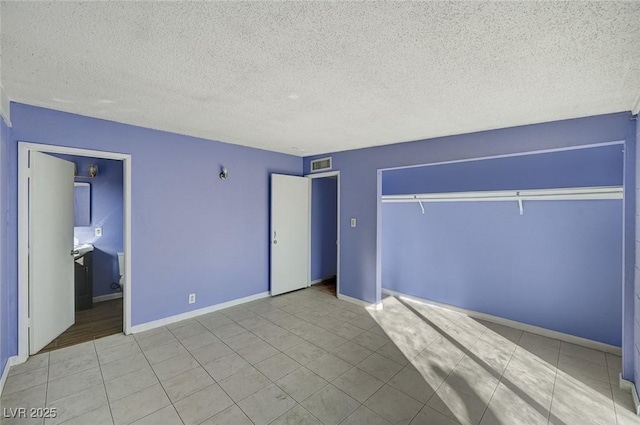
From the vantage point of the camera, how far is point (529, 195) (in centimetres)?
315

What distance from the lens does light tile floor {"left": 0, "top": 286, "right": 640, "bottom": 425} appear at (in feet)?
6.35

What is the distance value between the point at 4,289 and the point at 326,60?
3254 mm

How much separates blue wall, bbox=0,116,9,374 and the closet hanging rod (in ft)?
14.5

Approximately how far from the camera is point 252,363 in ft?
8.39

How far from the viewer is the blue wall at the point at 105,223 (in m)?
4.21

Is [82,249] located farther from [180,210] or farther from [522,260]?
[522,260]

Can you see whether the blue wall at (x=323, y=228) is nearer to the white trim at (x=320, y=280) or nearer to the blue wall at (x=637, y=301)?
the white trim at (x=320, y=280)

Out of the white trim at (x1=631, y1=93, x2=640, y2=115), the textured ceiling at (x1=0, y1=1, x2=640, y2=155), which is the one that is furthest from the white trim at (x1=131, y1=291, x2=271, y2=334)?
the white trim at (x1=631, y1=93, x2=640, y2=115)

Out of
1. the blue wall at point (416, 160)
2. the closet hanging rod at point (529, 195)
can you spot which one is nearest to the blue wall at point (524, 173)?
the closet hanging rod at point (529, 195)

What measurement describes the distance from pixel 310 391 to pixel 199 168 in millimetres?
2919

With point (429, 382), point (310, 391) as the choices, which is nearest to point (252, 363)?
point (310, 391)

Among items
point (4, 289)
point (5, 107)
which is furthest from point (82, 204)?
point (5, 107)

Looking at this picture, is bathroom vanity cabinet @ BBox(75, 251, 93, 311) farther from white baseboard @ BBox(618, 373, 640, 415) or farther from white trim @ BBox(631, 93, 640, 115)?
white trim @ BBox(631, 93, 640, 115)

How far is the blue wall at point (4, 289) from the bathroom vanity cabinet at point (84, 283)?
1.50m
